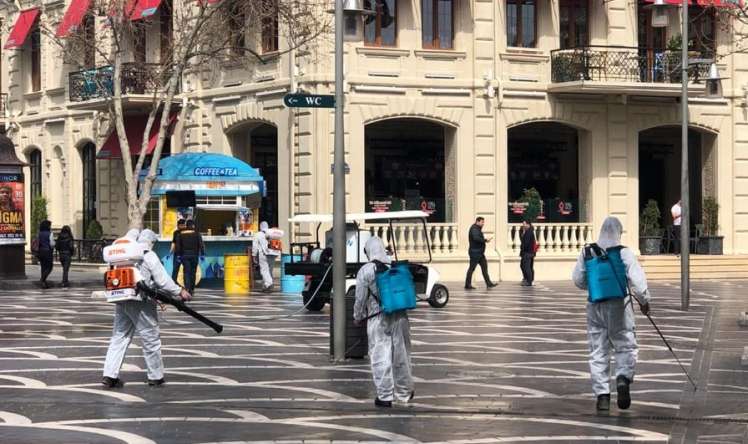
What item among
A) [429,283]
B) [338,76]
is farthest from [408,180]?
[338,76]

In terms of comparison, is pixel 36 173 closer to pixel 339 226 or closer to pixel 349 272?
pixel 349 272

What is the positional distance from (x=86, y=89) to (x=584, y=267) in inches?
1218

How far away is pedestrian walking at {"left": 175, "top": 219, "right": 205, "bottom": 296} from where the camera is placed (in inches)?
1244

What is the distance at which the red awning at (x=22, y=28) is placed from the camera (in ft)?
153

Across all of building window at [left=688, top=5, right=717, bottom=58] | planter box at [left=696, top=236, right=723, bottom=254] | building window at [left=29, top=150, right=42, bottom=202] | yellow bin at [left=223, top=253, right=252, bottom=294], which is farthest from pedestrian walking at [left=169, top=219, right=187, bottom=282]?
building window at [left=29, top=150, right=42, bottom=202]

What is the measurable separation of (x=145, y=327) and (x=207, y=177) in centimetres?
2033

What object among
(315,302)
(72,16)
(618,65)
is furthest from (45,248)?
(618,65)

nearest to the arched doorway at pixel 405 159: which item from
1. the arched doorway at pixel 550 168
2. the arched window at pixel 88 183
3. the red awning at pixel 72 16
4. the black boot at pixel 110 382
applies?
the arched doorway at pixel 550 168

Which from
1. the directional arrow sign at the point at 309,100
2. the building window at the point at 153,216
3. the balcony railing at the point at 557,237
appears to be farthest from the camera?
the building window at the point at 153,216

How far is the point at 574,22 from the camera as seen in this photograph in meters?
39.4

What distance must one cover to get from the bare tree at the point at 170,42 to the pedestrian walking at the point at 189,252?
3.33 ft

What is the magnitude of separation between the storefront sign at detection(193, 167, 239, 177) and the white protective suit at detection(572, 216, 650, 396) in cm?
2262

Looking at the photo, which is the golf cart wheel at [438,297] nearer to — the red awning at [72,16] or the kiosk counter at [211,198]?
the kiosk counter at [211,198]

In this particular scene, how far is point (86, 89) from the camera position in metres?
42.4
